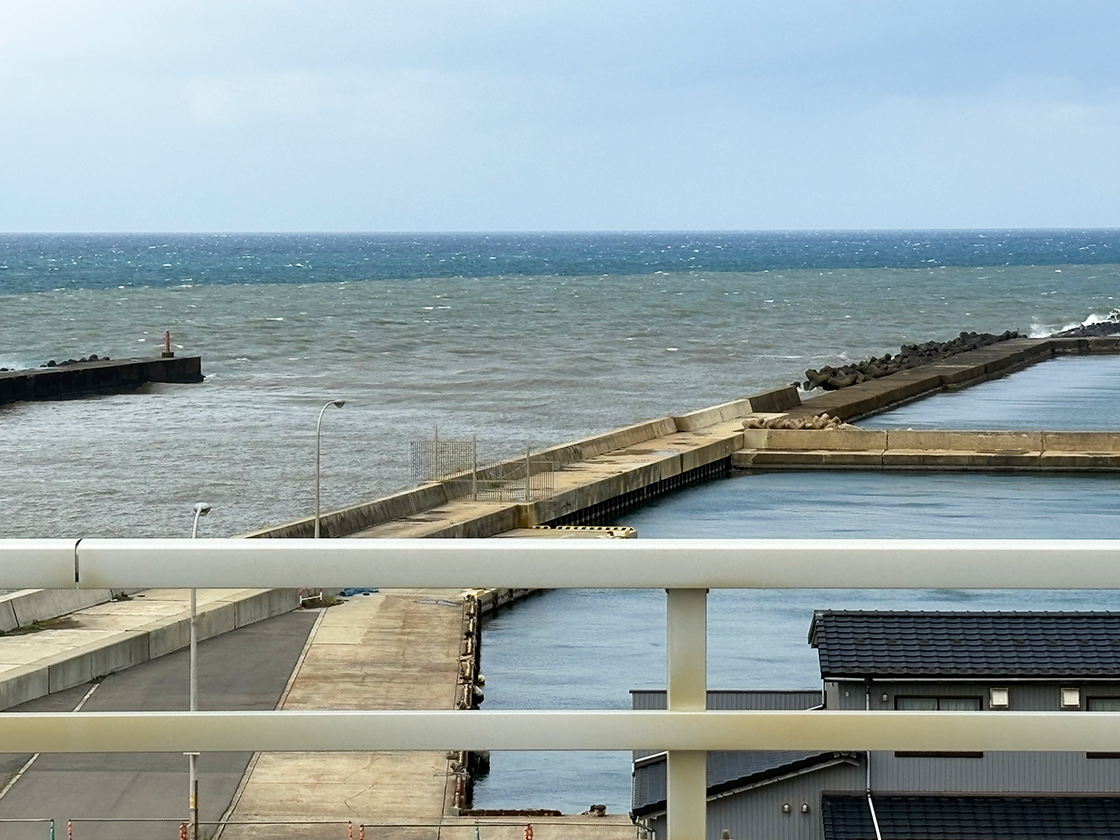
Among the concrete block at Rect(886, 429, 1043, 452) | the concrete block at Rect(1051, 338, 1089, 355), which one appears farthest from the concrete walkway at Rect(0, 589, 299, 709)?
the concrete block at Rect(1051, 338, 1089, 355)

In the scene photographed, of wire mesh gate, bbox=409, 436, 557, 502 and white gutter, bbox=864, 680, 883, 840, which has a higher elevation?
white gutter, bbox=864, 680, 883, 840

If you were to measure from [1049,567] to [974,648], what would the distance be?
5.22m

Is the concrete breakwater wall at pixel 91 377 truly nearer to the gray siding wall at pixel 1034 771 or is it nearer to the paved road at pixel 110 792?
the paved road at pixel 110 792

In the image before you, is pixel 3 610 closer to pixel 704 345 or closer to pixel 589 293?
pixel 704 345

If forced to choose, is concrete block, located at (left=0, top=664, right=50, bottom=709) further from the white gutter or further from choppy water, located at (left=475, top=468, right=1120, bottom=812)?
the white gutter

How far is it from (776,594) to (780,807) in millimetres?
19014

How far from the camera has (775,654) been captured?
899 inches

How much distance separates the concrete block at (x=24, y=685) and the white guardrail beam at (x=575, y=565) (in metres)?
22.3

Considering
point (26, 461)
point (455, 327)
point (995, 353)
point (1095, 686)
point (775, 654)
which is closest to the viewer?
point (1095, 686)

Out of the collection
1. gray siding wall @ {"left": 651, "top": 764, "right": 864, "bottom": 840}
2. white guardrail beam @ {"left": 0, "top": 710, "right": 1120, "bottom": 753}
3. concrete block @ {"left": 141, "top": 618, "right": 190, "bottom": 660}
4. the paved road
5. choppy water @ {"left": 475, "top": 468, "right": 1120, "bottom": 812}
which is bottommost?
choppy water @ {"left": 475, "top": 468, "right": 1120, "bottom": 812}

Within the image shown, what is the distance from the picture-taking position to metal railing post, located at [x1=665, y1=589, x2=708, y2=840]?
1813 mm

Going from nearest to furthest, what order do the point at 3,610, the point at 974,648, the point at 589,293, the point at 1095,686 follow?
the point at 1095,686 < the point at 974,648 < the point at 3,610 < the point at 589,293

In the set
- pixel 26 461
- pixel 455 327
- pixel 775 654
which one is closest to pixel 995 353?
pixel 455 327

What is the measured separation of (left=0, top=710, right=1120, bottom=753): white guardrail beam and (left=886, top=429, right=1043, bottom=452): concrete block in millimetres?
60052
